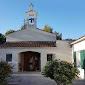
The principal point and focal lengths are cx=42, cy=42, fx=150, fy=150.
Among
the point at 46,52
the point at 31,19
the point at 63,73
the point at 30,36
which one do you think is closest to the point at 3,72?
the point at 63,73

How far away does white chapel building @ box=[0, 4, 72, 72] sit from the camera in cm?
1888

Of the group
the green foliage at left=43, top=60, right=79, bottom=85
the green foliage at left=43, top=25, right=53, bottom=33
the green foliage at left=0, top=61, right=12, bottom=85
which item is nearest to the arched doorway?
the green foliage at left=0, top=61, right=12, bottom=85

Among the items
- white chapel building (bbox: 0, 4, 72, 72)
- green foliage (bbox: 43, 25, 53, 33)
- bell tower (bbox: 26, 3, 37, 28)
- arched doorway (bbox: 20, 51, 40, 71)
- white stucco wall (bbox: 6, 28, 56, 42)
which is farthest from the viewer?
green foliage (bbox: 43, 25, 53, 33)

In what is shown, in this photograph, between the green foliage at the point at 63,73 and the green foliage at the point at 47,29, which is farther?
the green foliage at the point at 47,29

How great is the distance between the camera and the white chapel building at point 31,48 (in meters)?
18.9

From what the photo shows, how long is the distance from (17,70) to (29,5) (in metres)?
10.5

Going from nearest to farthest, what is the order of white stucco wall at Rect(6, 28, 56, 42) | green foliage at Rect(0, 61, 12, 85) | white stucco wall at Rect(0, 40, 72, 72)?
green foliage at Rect(0, 61, 12, 85) → white stucco wall at Rect(0, 40, 72, 72) → white stucco wall at Rect(6, 28, 56, 42)

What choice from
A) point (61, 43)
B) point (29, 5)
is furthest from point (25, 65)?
point (29, 5)

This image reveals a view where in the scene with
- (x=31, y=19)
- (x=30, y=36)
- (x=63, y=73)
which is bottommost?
(x=63, y=73)

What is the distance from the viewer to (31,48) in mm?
19203

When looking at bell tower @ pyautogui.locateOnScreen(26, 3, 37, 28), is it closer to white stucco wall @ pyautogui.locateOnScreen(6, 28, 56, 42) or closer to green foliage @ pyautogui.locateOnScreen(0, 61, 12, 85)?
white stucco wall @ pyautogui.locateOnScreen(6, 28, 56, 42)

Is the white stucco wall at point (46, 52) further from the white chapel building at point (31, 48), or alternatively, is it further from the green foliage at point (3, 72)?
the green foliage at point (3, 72)

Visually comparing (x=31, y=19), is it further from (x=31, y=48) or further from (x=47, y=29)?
(x=47, y=29)

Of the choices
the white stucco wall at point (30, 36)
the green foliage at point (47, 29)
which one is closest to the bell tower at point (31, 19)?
the white stucco wall at point (30, 36)
